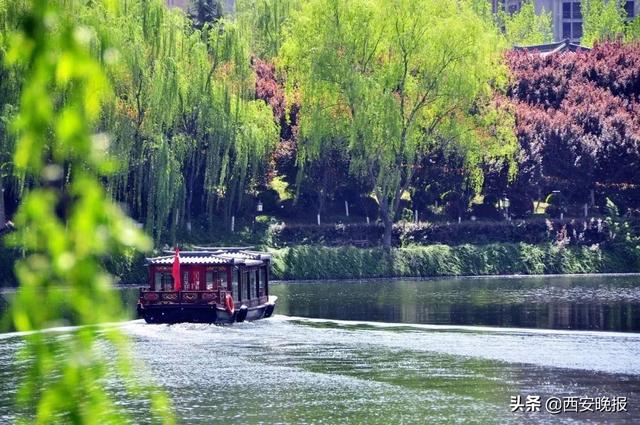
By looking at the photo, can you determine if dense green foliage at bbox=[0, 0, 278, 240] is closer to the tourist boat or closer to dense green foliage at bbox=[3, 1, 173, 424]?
the tourist boat

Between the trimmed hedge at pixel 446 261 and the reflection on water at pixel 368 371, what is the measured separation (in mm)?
17191

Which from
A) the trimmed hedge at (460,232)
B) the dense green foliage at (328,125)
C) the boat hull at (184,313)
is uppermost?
the dense green foliage at (328,125)

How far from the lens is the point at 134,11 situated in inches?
1902

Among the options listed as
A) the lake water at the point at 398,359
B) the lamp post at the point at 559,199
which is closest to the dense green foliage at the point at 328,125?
the lamp post at the point at 559,199

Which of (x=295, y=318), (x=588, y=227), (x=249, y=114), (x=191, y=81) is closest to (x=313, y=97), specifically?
(x=249, y=114)

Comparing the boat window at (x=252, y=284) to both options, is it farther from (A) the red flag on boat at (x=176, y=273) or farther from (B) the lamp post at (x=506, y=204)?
(B) the lamp post at (x=506, y=204)

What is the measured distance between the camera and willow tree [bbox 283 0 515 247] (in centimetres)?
5409

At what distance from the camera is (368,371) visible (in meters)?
26.5

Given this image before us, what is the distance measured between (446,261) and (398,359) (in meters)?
27.4

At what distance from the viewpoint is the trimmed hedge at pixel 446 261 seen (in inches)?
2114

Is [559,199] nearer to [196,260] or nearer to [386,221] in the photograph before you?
[386,221]

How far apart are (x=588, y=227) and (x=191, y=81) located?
69.1 feet

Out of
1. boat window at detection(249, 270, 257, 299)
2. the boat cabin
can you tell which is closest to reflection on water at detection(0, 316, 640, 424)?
the boat cabin

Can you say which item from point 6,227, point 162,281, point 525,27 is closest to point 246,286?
point 162,281
